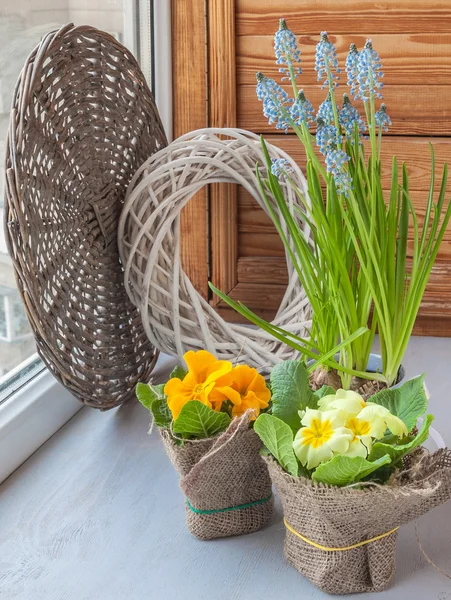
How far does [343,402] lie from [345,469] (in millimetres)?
86

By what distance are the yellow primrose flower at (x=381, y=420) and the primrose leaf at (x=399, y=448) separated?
0.05 ft

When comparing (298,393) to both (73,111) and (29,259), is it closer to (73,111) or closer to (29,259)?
(29,259)

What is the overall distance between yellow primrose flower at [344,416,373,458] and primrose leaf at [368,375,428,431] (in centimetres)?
6

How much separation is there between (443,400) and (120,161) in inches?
23.9

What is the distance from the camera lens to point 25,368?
109 cm

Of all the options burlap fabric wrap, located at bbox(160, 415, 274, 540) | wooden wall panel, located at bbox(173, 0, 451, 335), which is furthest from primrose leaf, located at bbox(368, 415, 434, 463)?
wooden wall panel, located at bbox(173, 0, 451, 335)

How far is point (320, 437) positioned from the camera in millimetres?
688

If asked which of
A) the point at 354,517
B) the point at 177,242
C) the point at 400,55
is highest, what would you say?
the point at 400,55

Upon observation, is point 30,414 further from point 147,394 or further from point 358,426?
point 358,426

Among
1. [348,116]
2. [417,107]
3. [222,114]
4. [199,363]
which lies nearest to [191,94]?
[222,114]

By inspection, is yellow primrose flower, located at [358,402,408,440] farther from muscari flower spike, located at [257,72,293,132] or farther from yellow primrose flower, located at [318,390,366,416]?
muscari flower spike, located at [257,72,293,132]

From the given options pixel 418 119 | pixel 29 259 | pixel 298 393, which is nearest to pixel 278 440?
pixel 298 393

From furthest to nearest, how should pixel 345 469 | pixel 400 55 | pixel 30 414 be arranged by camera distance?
1. pixel 400 55
2. pixel 30 414
3. pixel 345 469

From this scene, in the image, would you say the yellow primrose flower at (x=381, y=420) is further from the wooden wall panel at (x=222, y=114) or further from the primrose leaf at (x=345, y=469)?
the wooden wall panel at (x=222, y=114)
